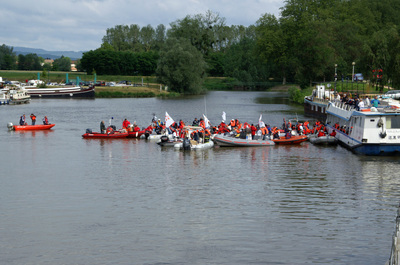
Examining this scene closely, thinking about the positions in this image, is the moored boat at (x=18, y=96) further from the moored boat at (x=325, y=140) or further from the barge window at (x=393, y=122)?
the barge window at (x=393, y=122)

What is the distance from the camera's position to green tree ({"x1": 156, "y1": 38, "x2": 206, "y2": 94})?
12619cm

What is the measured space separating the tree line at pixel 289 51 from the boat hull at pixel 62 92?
691 inches

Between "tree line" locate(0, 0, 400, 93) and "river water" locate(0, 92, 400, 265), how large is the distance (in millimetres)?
47052

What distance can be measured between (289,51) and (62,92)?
208 ft

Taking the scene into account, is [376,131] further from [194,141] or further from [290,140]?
[194,141]

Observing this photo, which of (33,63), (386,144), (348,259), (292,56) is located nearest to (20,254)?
(348,259)

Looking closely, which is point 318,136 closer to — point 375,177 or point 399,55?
point 375,177

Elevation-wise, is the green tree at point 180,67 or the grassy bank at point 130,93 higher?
the green tree at point 180,67

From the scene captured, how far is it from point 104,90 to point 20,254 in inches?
4410

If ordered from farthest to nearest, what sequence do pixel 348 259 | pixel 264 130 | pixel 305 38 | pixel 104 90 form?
pixel 104 90
pixel 305 38
pixel 264 130
pixel 348 259

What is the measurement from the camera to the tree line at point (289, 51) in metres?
111

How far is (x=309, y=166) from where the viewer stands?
130ft

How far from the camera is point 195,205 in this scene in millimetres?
28266

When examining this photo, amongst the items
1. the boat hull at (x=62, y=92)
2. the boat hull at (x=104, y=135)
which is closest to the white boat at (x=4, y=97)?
the boat hull at (x=62, y=92)
